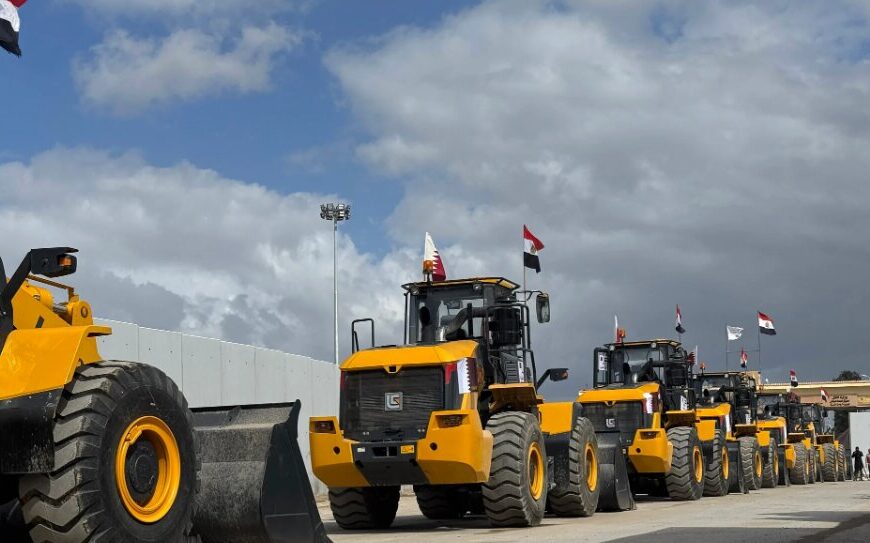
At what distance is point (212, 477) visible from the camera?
8523 millimetres

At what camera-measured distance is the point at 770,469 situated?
30.7 meters

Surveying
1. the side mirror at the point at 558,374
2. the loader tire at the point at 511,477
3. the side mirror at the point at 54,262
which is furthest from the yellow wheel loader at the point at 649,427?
the side mirror at the point at 54,262

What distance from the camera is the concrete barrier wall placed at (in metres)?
17.4

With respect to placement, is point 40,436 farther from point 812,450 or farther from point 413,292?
point 812,450

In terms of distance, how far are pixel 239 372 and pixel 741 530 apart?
10890mm

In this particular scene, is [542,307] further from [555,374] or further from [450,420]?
[450,420]

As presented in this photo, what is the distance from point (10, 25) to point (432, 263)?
30.7 feet

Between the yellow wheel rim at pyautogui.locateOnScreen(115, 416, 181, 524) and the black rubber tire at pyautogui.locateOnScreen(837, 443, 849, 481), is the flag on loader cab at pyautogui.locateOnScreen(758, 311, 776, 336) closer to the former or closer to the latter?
the black rubber tire at pyautogui.locateOnScreen(837, 443, 849, 481)

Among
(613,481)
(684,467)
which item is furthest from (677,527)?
(684,467)

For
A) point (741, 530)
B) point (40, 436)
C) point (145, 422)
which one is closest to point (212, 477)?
point (145, 422)

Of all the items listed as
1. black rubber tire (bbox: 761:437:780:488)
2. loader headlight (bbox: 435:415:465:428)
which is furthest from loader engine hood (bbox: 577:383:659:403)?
black rubber tire (bbox: 761:437:780:488)

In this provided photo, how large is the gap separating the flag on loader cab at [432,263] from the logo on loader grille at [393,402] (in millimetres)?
2407

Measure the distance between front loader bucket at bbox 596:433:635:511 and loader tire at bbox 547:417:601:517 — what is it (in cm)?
127

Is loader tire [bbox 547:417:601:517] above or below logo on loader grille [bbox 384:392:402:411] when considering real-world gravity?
below
